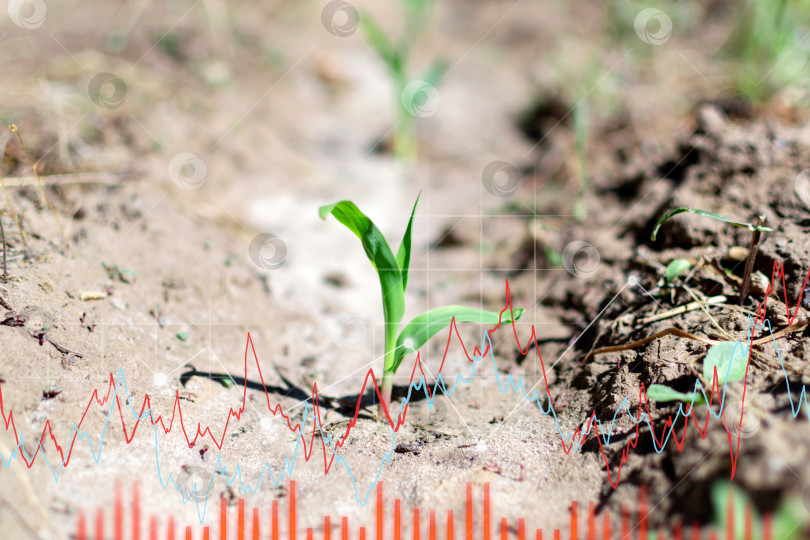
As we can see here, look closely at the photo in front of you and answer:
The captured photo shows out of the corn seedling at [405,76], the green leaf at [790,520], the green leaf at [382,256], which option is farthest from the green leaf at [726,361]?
the corn seedling at [405,76]

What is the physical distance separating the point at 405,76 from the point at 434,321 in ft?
6.62

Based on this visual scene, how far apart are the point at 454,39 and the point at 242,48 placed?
173 cm

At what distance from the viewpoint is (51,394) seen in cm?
116

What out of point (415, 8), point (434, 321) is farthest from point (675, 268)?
point (415, 8)

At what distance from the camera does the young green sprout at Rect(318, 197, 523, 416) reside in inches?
48.4

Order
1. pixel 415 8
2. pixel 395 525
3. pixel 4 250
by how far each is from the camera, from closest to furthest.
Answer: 1. pixel 395 525
2. pixel 4 250
3. pixel 415 8

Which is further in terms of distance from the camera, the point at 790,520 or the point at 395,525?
the point at 395,525

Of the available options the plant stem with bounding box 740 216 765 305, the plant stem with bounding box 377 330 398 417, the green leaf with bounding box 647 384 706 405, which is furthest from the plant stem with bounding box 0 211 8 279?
the plant stem with bounding box 740 216 765 305

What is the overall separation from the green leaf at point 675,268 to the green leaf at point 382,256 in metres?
0.73

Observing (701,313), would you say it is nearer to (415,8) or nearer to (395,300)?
(395,300)

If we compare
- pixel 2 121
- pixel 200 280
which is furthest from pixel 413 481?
pixel 2 121

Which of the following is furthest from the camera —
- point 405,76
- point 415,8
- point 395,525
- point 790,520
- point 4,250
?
point 415,8

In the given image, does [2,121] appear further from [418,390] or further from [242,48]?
[418,390]

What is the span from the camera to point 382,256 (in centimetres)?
125
